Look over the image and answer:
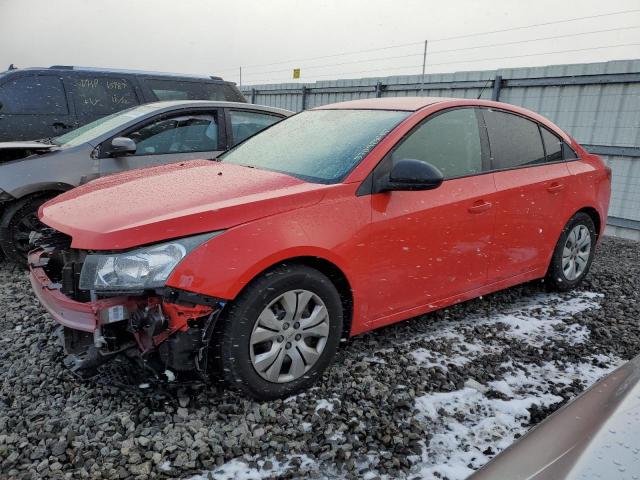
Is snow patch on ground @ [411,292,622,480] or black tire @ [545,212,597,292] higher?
black tire @ [545,212,597,292]

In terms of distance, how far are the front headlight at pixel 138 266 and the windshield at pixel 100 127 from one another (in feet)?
9.38

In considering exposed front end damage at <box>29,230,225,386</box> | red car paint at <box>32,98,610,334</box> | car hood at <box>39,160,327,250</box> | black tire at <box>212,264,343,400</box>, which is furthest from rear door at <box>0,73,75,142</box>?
black tire at <box>212,264,343,400</box>

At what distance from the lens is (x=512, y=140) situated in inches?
144

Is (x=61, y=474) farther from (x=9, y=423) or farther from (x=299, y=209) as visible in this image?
(x=299, y=209)

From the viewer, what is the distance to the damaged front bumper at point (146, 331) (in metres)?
2.20

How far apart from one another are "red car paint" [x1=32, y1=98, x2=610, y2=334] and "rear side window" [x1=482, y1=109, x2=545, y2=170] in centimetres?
8

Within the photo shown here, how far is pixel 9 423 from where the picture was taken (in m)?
2.27

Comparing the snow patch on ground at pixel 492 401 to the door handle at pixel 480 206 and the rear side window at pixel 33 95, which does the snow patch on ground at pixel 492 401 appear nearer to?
the door handle at pixel 480 206

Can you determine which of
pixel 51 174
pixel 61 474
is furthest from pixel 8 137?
pixel 61 474

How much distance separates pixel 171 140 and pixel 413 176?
10.0 feet

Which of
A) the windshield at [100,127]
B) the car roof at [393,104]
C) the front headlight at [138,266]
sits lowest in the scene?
the front headlight at [138,266]

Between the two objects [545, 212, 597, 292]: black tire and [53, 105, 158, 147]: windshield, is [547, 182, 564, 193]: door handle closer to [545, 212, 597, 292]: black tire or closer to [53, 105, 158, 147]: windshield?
[545, 212, 597, 292]: black tire

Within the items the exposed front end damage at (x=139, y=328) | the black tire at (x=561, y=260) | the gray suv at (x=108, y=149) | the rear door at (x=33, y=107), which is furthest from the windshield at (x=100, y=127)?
the black tire at (x=561, y=260)

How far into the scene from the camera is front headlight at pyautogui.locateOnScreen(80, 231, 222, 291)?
2.18 meters
